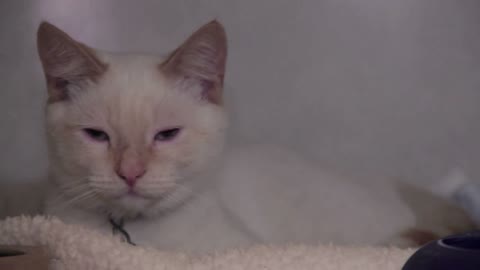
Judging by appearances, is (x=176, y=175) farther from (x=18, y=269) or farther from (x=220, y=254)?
(x=18, y=269)

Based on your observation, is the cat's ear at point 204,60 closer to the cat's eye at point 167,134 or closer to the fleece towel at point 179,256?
the cat's eye at point 167,134

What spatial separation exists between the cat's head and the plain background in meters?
0.42

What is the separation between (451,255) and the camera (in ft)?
2.86

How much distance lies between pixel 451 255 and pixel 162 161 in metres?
0.61

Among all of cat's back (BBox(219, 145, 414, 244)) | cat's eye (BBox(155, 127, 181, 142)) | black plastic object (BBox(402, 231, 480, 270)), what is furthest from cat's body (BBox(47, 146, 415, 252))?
black plastic object (BBox(402, 231, 480, 270))

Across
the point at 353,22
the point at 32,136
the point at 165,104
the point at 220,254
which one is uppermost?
Result: the point at 353,22

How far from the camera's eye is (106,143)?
4.22ft

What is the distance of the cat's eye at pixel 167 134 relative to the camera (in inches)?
51.4

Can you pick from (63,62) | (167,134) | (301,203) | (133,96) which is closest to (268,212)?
(301,203)

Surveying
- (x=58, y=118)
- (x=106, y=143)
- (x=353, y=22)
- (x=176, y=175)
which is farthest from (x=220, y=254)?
(x=353, y=22)

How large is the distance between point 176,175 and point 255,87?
2.01 ft

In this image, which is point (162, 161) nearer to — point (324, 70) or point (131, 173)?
point (131, 173)

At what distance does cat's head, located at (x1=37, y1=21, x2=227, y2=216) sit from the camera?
1242 mm

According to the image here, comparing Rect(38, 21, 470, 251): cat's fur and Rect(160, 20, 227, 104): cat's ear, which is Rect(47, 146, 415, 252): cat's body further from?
Rect(160, 20, 227, 104): cat's ear
